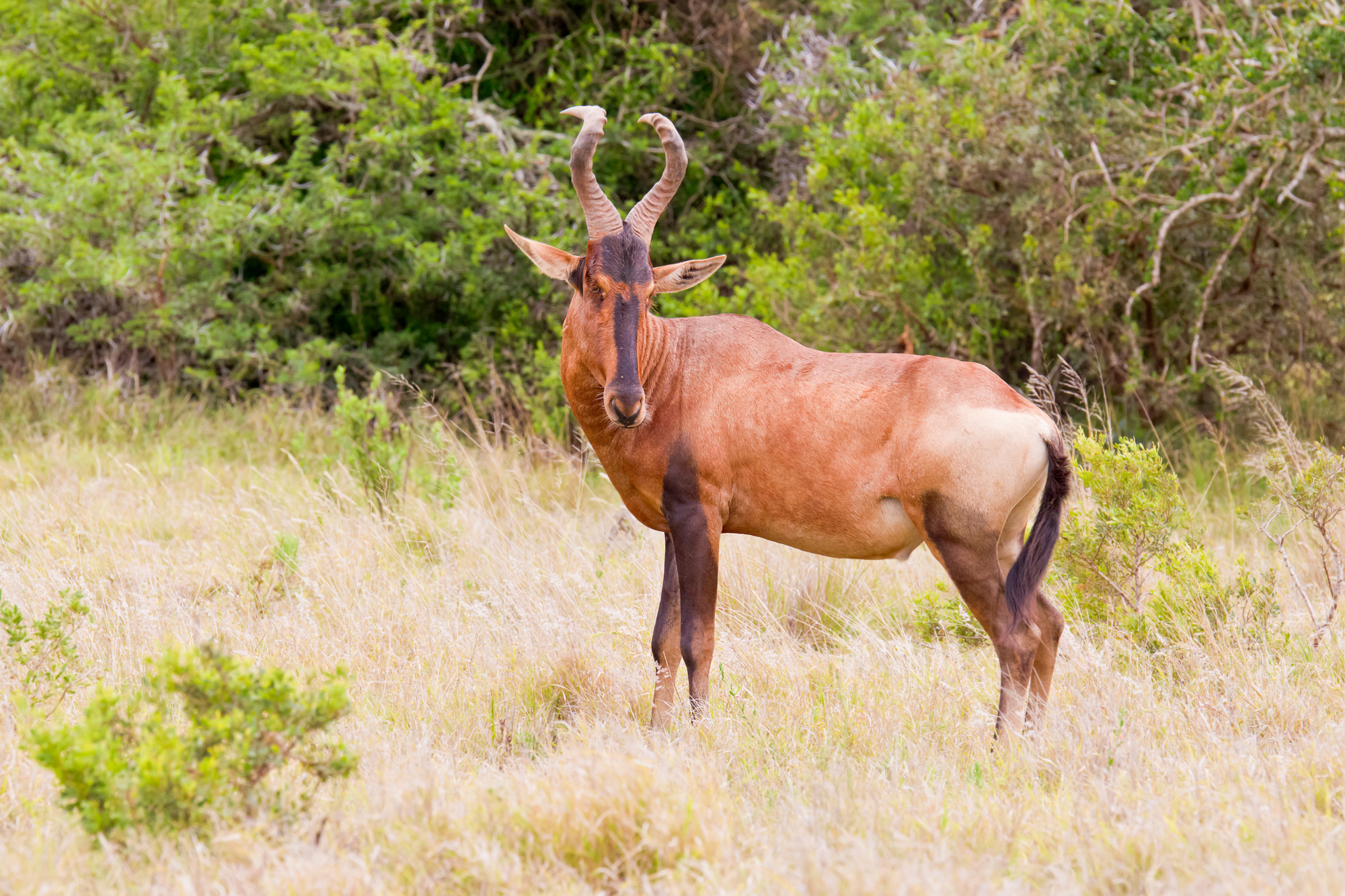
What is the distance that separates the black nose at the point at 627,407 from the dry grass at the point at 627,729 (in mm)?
1144

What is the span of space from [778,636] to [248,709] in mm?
2951

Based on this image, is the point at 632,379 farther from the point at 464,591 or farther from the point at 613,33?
the point at 613,33

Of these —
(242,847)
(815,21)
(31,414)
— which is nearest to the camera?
(242,847)

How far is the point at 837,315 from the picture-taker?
9492mm

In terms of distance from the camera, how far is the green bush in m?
5.27

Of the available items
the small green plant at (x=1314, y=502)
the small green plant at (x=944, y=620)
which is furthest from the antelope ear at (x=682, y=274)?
the small green plant at (x=1314, y=502)

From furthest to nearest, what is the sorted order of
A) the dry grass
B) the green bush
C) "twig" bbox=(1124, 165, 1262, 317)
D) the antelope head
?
"twig" bbox=(1124, 165, 1262, 317) < the green bush < the antelope head < the dry grass

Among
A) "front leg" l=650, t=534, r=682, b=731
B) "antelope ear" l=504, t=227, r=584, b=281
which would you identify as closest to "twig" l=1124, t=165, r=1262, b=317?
"front leg" l=650, t=534, r=682, b=731

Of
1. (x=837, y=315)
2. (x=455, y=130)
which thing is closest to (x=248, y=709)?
(x=837, y=315)

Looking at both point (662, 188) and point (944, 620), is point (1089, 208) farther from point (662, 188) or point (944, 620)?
point (662, 188)

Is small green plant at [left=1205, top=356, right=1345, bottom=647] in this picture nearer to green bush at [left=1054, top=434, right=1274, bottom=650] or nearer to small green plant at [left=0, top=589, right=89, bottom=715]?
green bush at [left=1054, top=434, right=1274, bottom=650]

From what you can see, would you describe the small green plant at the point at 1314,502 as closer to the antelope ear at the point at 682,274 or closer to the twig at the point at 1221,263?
the twig at the point at 1221,263

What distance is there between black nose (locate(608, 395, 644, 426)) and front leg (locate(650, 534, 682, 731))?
61cm

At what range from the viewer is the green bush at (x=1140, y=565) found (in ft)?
17.3
